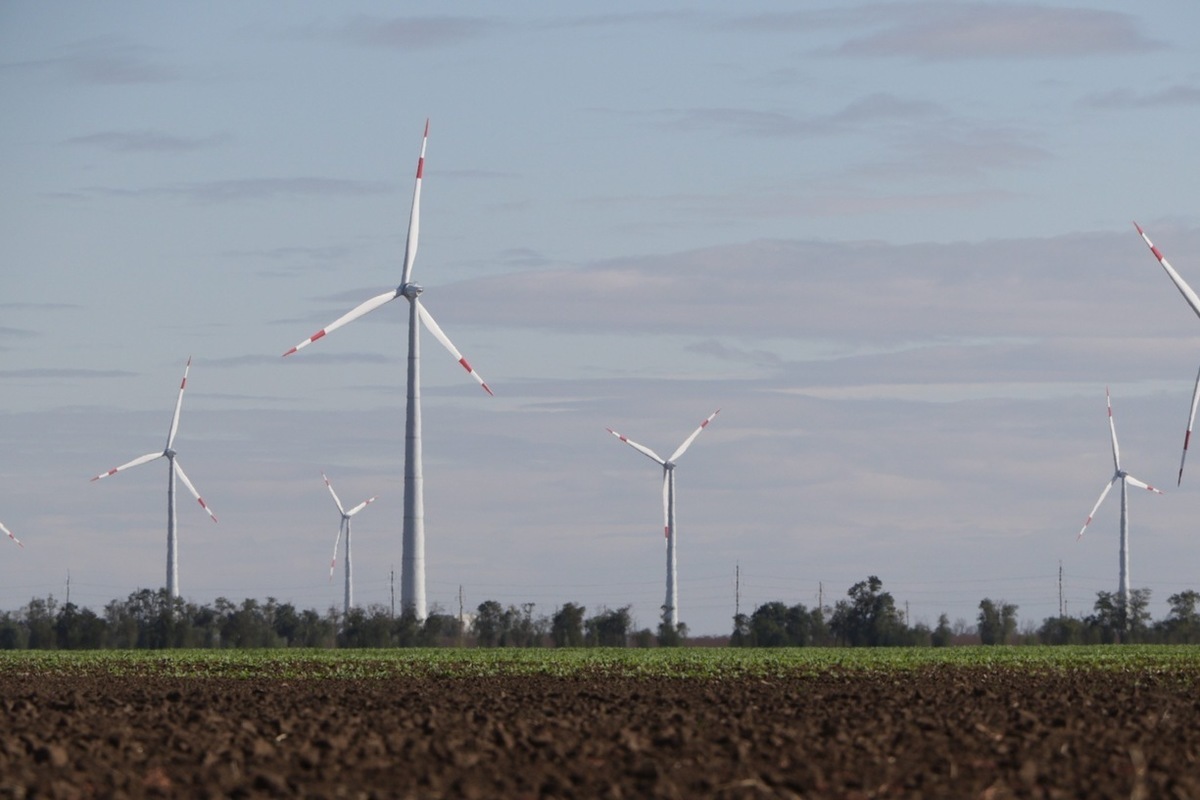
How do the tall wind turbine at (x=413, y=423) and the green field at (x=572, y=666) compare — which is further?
the tall wind turbine at (x=413, y=423)

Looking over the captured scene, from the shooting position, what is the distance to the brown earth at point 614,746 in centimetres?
2197

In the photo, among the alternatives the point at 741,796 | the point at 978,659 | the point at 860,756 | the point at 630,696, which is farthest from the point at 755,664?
the point at 741,796

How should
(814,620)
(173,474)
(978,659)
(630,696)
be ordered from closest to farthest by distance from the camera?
(630,696) → (978,659) → (173,474) → (814,620)

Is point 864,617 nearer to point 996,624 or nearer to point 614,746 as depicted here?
point 996,624

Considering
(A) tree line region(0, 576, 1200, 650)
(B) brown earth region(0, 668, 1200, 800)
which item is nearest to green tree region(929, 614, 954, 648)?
(A) tree line region(0, 576, 1200, 650)

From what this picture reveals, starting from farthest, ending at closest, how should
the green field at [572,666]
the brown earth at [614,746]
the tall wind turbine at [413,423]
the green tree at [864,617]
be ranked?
the green tree at [864,617] → the tall wind turbine at [413,423] → the green field at [572,666] → the brown earth at [614,746]

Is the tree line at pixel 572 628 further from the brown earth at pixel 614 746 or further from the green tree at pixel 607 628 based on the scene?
the brown earth at pixel 614 746

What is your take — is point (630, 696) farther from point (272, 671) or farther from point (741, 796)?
point (272, 671)

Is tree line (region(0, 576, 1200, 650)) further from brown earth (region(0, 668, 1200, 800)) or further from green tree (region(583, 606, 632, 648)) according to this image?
brown earth (region(0, 668, 1200, 800))

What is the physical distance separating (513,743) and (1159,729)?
10.4 meters

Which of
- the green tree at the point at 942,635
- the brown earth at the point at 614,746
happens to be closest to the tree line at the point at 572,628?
the green tree at the point at 942,635

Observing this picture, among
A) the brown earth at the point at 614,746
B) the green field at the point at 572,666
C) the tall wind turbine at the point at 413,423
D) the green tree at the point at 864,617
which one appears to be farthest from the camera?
the green tree at the point at 864,617

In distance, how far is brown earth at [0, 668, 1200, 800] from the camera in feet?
72.1

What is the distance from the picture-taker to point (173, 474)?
12062 cm
